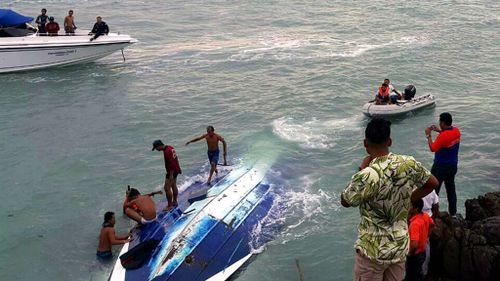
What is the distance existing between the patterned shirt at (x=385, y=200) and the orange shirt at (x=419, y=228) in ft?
5.10

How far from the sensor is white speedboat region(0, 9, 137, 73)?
25.3 metres

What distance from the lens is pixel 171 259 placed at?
10008mm

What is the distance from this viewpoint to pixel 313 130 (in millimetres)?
19250

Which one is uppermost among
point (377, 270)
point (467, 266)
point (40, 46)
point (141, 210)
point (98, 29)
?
point (98, 29)

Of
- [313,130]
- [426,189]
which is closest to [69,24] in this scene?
[313,130]

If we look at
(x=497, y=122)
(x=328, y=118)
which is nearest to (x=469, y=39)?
(x=497, y=122)

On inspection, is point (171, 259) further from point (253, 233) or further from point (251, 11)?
point (251, 11)

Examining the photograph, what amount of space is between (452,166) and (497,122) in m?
11.1

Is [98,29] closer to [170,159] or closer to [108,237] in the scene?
[170,159]

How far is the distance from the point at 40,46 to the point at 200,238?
1899 cm

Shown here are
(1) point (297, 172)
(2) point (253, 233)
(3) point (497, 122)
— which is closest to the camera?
(2) point (253, 233)

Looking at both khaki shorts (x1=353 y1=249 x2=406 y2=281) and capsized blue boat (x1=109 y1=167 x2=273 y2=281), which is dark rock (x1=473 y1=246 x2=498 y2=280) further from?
capsized blue boat (x1=109 y1=167 x2=273 y2=281)

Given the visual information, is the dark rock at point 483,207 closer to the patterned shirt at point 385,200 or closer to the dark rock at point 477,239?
the dark rock at point 477,239

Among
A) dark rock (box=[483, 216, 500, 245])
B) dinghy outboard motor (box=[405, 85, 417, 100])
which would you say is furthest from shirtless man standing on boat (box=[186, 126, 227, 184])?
dinghy outboard motor (box=[405, 85, 417, 100])
